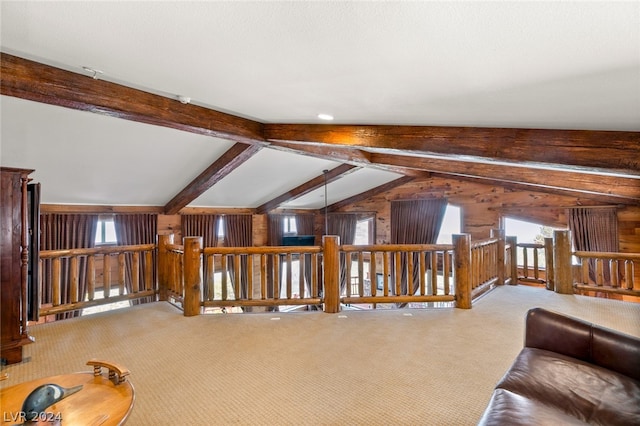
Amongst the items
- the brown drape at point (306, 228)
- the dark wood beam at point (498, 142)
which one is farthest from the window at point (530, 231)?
the brown drape at point (306, 228)

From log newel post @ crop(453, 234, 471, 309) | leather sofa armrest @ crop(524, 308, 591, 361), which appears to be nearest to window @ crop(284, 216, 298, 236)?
log newel post @ crop(453, 234, 471, 309)

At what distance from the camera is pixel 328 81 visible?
6.31 feet

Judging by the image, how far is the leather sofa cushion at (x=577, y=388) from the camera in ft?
4.23

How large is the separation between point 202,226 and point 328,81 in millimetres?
5826

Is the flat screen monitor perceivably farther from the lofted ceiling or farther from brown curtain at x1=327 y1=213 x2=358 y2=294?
the lofted ceiling

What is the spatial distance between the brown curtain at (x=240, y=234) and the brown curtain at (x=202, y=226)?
0.29 meters

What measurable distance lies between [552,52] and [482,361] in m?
Result: 2.17

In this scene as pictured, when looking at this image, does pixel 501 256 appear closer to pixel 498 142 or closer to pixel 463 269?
pixel 463 269

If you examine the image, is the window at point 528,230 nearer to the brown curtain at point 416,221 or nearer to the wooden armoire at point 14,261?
the brown curtain at point 416,221

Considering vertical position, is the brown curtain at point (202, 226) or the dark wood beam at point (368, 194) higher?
the dark wood beam at point (368, 194)

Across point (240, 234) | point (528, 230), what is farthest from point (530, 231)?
point (240, 234)

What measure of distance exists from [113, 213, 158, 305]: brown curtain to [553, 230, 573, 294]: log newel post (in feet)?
21.4

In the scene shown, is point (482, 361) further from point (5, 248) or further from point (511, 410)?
point (5, 248)

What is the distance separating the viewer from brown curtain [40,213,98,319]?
493cm
